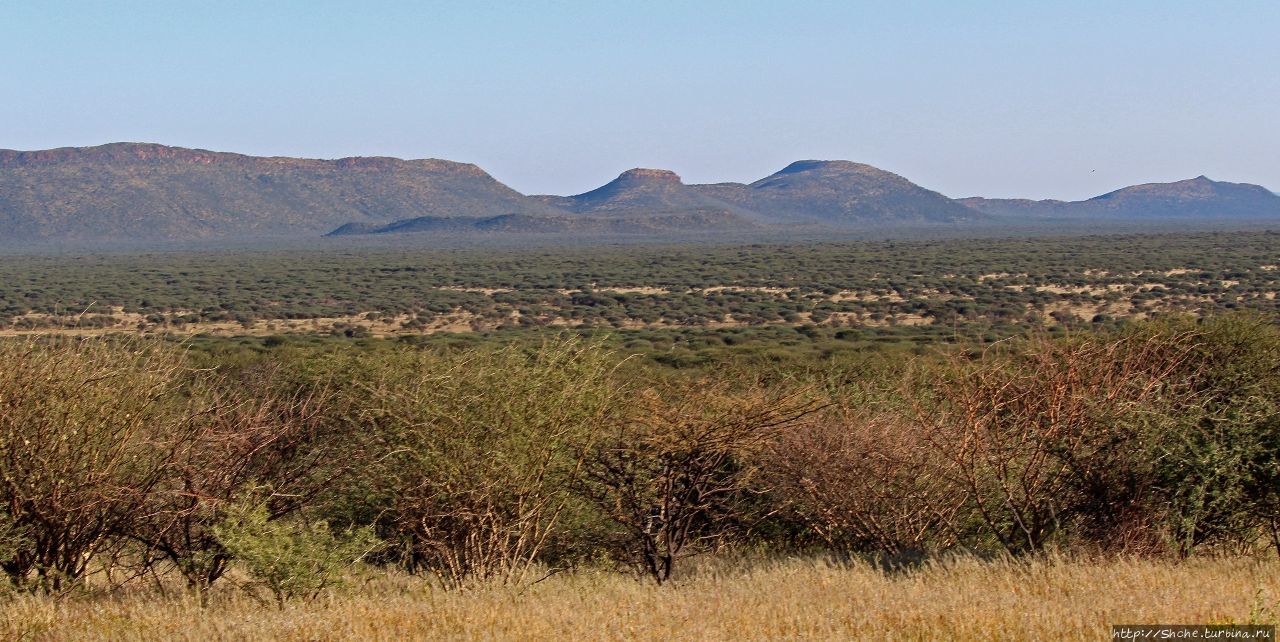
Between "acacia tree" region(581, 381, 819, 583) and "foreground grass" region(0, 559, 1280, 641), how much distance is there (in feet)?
4.75

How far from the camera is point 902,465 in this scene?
503 inches

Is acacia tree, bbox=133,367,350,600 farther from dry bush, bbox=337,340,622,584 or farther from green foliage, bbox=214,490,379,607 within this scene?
dry bush, bbox=337,340,622,584

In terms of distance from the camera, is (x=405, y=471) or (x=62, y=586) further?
(x=405, y=471)

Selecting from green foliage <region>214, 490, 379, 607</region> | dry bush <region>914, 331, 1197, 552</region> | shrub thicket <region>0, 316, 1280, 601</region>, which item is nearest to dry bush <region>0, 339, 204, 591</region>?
shrub thicket <region>0, 316, 1280, 601</region>

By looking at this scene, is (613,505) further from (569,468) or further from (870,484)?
(870,484)

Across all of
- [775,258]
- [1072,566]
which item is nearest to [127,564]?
[1072,566]

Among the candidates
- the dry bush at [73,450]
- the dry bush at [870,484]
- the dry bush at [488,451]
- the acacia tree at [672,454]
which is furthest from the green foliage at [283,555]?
the dry bush at [870,484]

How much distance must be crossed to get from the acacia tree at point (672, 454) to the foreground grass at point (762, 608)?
1447 millimetres

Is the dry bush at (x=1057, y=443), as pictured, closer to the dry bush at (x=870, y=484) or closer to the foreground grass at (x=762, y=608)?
the dry bush at (x=870, y=484)

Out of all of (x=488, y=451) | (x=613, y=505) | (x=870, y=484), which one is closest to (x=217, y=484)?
(x=488, y=451)

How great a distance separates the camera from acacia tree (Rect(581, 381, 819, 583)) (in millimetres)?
11656

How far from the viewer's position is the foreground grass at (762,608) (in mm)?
8273

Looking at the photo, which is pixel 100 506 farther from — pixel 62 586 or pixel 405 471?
pixel 405 471

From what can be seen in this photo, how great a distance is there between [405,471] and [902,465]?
5261 mm
